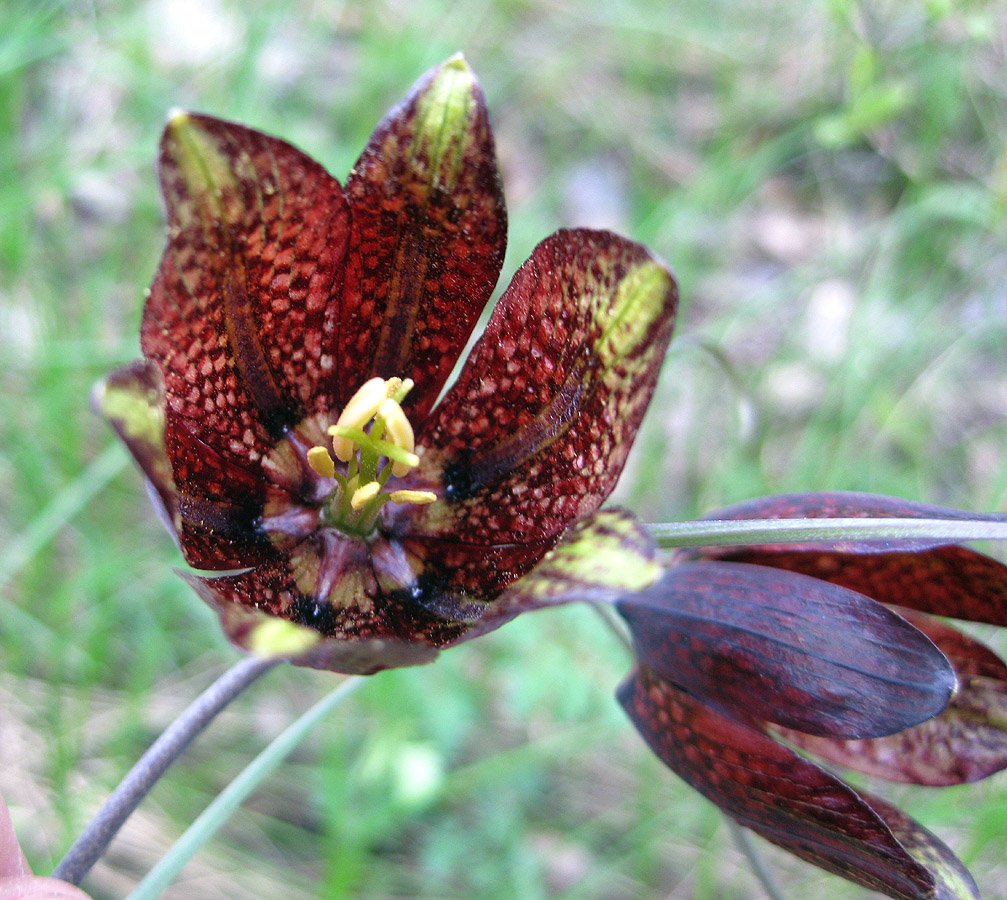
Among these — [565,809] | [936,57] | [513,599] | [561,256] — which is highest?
[936,57]

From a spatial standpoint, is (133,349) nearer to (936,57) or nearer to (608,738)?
(608,738)

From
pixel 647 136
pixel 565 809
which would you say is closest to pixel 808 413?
pixel 647 136

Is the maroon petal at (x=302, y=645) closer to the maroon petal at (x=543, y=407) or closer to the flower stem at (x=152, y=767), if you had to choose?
the flower stem at (x=152, y=767)

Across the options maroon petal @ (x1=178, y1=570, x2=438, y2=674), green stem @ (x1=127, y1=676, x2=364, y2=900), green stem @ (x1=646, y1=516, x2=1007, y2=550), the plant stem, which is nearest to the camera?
maroon petal @ (x1=178, y1=570, x2=438, y2=674)

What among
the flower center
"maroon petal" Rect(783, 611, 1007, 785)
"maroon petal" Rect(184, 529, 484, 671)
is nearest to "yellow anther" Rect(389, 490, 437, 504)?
the flower center

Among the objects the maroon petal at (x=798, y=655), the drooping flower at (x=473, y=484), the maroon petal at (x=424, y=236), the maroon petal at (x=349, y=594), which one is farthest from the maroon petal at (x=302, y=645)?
the maroon petal at (x=424, y=236)

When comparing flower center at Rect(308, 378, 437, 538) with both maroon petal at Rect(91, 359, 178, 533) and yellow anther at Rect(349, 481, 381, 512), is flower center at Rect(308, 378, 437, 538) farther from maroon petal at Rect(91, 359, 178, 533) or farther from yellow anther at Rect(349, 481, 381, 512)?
maroon petal at Rect(91, 359, 178, 533)

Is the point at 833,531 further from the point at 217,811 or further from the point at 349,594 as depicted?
the point at 217,811
